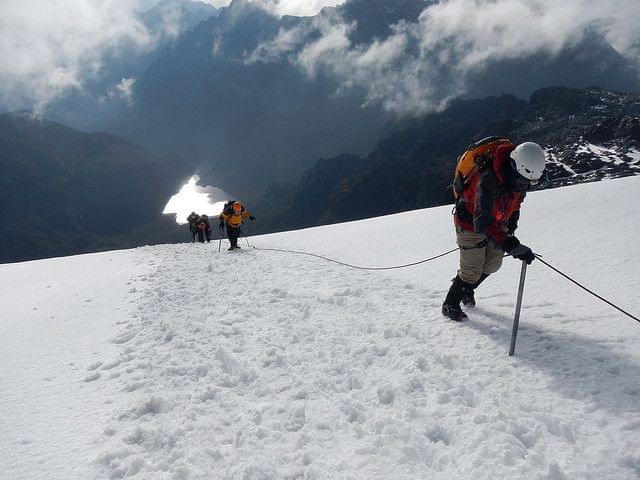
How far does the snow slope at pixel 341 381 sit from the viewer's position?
11.1 feet

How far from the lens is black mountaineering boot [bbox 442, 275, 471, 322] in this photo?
5723mm

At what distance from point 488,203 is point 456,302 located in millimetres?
1699

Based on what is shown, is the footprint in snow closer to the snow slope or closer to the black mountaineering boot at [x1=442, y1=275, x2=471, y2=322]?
the snow slope

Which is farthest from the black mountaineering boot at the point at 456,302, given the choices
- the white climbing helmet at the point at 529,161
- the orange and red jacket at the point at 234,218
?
the orange and red jacket at the point at 234,218

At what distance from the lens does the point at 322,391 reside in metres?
4.48

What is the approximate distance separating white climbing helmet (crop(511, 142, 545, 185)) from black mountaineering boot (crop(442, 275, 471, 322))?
182 cm

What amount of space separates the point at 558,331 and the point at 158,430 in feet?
16.3

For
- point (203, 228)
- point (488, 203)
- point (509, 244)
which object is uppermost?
point (203, 228)

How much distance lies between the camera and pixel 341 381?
183 inches

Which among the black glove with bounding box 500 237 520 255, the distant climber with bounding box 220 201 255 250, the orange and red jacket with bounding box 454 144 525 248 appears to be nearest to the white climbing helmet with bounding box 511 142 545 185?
the orange and red jacket with bounding box 454 144 525 248

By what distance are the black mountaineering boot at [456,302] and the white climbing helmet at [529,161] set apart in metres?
1.82

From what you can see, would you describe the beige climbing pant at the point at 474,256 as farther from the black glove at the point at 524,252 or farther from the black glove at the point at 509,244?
the black glove at the point at 524,252

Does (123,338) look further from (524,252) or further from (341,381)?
(524,252)

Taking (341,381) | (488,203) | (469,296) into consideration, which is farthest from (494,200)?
(341,381)
